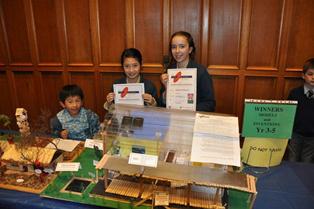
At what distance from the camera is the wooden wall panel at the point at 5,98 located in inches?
134

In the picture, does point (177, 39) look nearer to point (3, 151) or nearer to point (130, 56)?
point (130, 56)

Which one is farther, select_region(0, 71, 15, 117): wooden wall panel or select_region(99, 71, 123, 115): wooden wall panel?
select_region(0, 71, 15, 117): wooden wall panel

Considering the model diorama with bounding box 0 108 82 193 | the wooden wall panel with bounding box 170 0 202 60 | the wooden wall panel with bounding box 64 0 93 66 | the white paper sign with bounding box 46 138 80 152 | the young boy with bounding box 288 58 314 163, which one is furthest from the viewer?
the wooden wall panel with bounding box 64 0 93 66

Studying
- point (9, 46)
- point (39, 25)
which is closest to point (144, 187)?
point (39, 25)

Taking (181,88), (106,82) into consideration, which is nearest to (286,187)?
(181,88)

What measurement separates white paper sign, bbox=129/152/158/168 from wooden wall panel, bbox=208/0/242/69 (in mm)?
1749

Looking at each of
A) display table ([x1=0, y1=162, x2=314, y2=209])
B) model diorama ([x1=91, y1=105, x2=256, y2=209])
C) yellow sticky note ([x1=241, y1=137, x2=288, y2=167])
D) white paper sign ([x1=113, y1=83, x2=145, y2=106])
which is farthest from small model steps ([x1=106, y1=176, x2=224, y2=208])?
white paper sign ([x1=113, y1=83, x2=145, y2=106])

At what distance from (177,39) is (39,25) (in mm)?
1956

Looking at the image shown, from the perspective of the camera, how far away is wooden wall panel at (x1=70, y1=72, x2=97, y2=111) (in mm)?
3068

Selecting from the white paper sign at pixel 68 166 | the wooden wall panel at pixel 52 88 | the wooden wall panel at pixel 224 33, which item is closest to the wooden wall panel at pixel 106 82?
the wooden wall panel at pixel 52 88

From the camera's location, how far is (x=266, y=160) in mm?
1523

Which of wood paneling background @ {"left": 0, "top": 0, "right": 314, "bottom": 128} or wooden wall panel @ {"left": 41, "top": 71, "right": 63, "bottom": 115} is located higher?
wood paneling background @ {"left": 0, "top": 0, "right": 314, "bottom": 128}

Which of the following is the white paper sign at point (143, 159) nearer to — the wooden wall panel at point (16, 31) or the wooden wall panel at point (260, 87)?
the wooden wall panel at point (260, 87)

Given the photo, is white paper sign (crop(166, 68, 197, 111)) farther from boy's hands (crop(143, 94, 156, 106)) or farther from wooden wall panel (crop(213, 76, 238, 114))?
wooden wall panel (crop(213, 76, 238, 114))
